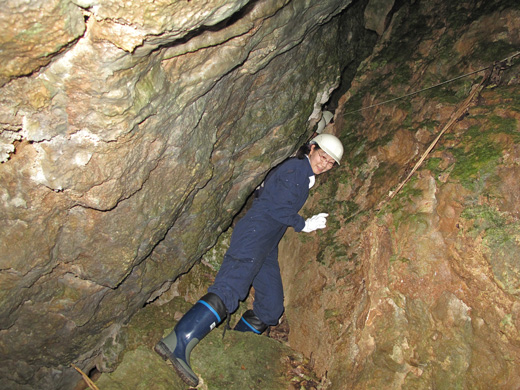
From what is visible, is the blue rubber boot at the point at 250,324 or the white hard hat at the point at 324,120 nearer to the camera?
the blue rubber boot at the point at 250,324

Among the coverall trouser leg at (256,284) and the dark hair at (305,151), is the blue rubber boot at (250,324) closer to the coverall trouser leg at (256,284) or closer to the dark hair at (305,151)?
the coverall trouser leg at (256,284)

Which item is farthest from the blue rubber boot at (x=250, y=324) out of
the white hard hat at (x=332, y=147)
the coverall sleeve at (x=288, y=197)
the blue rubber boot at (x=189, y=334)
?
the white hard hat at (x=332, y=147)

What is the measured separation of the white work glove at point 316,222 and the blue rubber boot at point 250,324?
51.4 inches

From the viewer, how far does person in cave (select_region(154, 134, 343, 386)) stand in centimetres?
362

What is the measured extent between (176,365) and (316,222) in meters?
2.07

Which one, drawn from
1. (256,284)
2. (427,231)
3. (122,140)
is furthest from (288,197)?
(122,140)

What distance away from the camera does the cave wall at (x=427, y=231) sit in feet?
7.61

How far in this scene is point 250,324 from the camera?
404 centimetres

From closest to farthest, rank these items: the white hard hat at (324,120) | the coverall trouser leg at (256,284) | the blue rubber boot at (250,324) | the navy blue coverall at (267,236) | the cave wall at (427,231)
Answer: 1. the cave wall at (427,231)
2. the coverall trouser leg at (256,284)
3. the navy blue coverall at (267,236)
4. the blue rubber boot at (250,324)
5. the white hard hat at (324,120)

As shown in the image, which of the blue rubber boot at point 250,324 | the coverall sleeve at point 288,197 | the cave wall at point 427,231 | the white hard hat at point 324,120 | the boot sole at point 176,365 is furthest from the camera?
the white hard hat at point 324,120

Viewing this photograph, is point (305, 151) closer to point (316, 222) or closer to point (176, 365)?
point (316, 222)

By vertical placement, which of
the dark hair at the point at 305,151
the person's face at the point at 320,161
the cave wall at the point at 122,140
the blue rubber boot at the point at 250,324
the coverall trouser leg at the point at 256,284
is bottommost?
the blue rubber boot at the point at 250,324

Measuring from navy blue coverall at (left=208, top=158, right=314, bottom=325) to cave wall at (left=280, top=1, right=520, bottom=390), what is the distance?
249mm

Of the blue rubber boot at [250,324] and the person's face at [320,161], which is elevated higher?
the person's face at [320,161]
